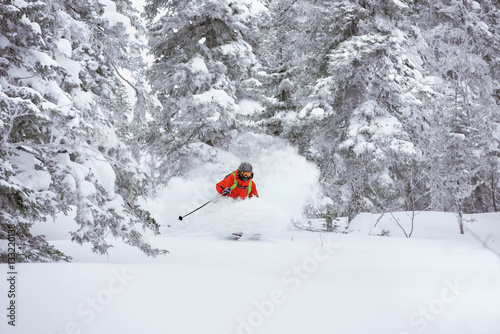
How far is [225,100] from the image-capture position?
13.3m

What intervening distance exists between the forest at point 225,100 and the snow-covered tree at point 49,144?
2 centimetres

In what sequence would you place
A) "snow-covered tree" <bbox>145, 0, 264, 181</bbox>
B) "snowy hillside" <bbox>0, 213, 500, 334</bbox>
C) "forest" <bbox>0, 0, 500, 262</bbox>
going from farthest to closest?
1. "snow-covered tree" <bbox>145, 0, 264, 181</bbox>
2. "forest" <bbox>0, 0, 500, 262</bbox>
3. "snowy hillside" <bbox>0, 213, 500, 334</bbox>

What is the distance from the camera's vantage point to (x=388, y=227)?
36.8 feet

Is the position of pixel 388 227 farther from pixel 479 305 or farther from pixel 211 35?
pixel 211 35

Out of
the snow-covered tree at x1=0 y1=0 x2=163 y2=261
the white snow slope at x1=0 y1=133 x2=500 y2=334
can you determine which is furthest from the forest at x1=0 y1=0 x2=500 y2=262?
the white snow slope at x1=0 y1=133 x2=500 y2=334

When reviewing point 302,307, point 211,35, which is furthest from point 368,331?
point 211,35

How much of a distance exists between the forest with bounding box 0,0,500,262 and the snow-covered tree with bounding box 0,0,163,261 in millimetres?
18

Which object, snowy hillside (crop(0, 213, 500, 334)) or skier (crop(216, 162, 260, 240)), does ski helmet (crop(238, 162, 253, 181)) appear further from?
snowy hillside (crop(0, 213, 500, 334))

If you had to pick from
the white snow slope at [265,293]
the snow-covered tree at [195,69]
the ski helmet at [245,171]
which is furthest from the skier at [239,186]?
the snow-covered tree at [195,69]

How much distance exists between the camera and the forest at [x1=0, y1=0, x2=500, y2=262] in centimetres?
434

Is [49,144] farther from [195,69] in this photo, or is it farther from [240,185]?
[195,69]

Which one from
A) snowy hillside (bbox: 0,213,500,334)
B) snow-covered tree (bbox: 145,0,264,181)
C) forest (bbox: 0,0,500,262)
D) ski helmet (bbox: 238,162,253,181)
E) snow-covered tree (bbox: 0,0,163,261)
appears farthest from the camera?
snow-covered tree (bbox: 145,0,264,181)

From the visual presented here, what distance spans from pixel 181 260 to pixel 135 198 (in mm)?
1352

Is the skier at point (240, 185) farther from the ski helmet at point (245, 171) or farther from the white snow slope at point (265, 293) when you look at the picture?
the white snow slope at point (265, 293)
